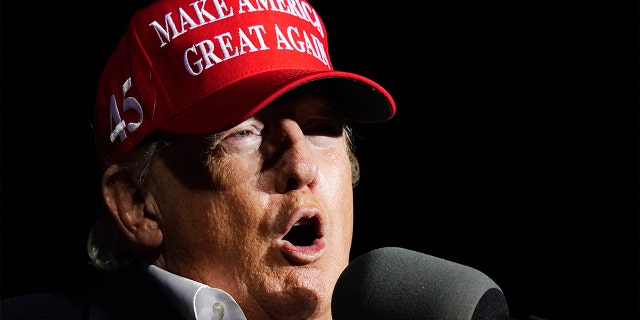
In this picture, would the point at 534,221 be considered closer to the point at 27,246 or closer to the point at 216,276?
the point at 216,276

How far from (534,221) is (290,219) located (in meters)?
0.84

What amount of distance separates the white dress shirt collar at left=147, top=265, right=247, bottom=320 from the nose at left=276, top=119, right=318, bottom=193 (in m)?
0.25

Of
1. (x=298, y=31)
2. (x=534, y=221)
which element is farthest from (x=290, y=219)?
(x=534, y=221)

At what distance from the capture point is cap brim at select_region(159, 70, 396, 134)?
1.71 meters

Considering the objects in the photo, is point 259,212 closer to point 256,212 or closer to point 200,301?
point 256,212

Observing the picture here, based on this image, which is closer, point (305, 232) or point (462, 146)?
point (305, 232)

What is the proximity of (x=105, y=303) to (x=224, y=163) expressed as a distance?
44 centimetres

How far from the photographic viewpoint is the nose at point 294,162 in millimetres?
1719

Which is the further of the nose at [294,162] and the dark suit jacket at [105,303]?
the dark suit jacket at [105,303]

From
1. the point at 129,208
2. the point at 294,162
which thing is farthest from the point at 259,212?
the point at 129,208

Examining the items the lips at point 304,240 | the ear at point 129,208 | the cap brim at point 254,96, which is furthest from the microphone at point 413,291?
the ear at point 129,208

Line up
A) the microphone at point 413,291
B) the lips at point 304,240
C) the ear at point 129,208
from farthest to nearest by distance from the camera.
A: the ear at point 129,208
the lips at point 304,240
the microphone at point 413,291

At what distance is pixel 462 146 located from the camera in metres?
2.41

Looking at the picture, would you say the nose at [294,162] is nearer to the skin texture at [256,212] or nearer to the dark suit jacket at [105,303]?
the skin texture at [256,212]
